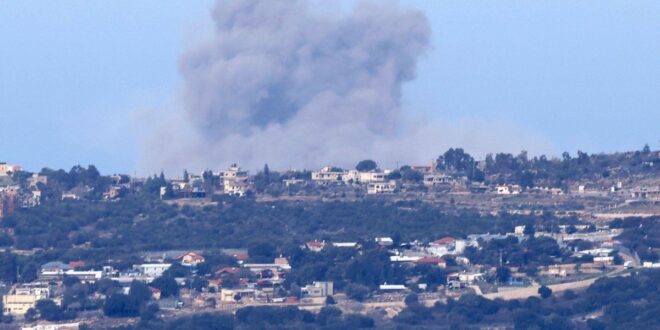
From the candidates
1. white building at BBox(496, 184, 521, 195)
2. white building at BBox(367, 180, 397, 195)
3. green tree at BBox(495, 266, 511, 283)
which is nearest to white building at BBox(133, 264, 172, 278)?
green tree at BBox(495, 266, 511, 283)

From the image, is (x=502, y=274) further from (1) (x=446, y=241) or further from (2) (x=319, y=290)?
(1) (x=446, y=241)

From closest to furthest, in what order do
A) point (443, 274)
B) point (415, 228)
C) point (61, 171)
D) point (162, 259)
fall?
point (443, 274) → point (162, 259) → point (415, 228) → point (61, 171)

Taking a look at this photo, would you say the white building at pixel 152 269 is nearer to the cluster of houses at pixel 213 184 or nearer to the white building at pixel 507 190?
the cluster of houses at pixel 213 184

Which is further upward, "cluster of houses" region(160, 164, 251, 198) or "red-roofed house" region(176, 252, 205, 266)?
"cluster of houses" region(160, 164, 251, 198)

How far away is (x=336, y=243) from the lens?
70562 millimetres

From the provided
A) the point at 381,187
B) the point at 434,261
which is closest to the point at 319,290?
the point at 434,261

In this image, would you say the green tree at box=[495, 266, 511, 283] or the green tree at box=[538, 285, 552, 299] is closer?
the green tree at box=[538, 285, 552, 299]

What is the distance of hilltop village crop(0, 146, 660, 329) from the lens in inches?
2384

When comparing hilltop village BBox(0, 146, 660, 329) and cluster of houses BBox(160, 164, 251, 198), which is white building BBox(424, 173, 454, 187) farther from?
cluster of houses BBox(160, 164, 251, 198)

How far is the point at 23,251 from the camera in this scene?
71125mm

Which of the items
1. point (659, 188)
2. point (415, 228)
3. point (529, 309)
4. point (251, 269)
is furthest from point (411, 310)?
point (659, 188)

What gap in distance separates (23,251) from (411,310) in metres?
14.6

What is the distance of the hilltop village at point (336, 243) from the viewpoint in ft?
199

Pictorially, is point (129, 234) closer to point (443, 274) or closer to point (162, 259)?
point (162, 259)
